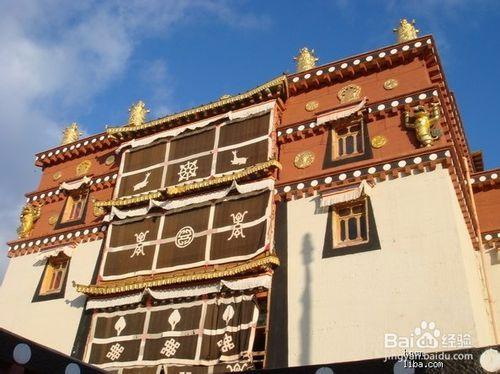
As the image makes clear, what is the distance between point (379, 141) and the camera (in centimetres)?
1658

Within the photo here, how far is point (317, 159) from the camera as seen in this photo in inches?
684

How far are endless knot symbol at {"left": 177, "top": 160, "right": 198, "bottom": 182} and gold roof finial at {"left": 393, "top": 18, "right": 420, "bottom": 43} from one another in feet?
26.8

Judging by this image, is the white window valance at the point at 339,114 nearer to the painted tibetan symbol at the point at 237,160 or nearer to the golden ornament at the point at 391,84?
the golden ornament at the point at 391,84

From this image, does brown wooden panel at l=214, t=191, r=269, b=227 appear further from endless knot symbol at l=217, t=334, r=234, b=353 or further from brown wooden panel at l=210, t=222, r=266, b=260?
endless knot symbol at l=217, t=334, r=234, b=353

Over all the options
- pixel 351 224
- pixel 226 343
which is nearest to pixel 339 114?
pixel 351 224

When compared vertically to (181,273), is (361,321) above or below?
below

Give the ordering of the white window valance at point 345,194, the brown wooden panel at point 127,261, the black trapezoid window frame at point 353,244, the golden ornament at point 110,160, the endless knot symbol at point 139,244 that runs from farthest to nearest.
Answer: the golden ornament at point 110,160
the endless knot symbol at point 139,244
the brown wooden panel at point 127,261
the white window valance at point 345,194
the black trapezoid window frame at point 353,244

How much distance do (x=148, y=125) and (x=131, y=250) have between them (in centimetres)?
513

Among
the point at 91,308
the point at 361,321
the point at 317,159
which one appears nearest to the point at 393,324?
the point at 361,321

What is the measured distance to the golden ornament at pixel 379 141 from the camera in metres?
16.5

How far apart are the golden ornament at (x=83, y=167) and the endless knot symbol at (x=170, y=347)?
9.84 meters

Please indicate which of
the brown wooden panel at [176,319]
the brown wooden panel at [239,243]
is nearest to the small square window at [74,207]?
the brown wooden panel at [176,319]

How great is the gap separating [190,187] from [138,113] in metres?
6.55

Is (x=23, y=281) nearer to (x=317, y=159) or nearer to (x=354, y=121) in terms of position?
(x=317, y=159)
